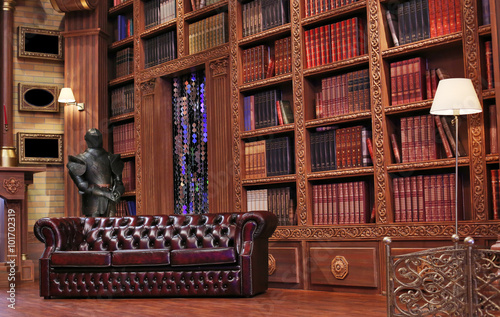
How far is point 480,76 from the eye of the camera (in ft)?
14.3

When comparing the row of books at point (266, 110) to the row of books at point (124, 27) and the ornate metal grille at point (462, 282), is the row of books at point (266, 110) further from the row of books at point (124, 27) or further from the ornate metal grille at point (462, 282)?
the ornate metal grille at point (462, 282)

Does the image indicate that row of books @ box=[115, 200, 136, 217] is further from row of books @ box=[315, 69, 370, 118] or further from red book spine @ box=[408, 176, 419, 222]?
red book spine @ box=[408, 176, 419, 222]

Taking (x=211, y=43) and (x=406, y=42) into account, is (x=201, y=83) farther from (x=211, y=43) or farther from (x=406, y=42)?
(x=406, y=42)

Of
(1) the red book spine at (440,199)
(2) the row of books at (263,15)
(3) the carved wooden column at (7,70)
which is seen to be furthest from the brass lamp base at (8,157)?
(1) the red book spine at (440,199)

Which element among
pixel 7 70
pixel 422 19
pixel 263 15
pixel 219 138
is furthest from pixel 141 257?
pixel 7 70

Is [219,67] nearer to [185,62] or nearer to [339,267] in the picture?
[185,62]

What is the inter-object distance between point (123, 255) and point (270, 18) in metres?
2.59

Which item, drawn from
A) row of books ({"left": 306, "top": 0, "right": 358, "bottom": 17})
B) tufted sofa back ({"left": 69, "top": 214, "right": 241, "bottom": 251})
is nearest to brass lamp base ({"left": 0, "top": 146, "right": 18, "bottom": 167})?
tufted sofa back ({"left": 69, "top": 214, "right": 241, "bottom": 251})

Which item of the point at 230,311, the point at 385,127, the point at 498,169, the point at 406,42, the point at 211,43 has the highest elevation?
the point at 211,43

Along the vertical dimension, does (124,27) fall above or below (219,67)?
above

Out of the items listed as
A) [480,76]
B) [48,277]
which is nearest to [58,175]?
[48,277]

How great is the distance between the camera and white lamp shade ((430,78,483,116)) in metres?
3.96

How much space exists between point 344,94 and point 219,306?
2.12m

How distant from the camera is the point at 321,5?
5.53 m
